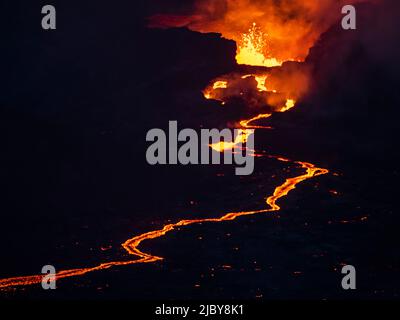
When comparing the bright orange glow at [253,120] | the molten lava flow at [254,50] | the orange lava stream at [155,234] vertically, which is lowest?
the orange lava stream at [155,234]

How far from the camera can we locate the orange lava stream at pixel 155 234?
1958 cm

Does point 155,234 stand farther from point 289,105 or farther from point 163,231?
point 289,105

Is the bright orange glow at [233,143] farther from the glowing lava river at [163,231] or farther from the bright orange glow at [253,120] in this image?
the bright orange glow at [253,120]

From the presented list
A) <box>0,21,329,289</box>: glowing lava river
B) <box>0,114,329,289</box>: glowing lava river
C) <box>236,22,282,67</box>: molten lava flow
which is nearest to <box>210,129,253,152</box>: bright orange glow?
<box>0,21,329,289</box>: glowing lava river

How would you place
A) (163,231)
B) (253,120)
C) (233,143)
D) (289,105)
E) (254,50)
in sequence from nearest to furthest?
1. (163,231)
2. (233,143)
3. (253,120)
4. (289,105)
5. (254,50)

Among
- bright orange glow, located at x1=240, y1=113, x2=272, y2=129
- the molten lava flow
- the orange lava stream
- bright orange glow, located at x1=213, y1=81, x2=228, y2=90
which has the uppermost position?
the molten lava flow

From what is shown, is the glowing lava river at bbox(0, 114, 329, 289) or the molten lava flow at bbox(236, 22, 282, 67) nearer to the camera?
the glowing lava river at bbox(0, 114, 329, 289)

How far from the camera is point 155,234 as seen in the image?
74.9 ft

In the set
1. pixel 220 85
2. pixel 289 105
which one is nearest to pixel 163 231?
pixel 289 105

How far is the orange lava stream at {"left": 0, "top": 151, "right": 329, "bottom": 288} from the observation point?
1958cm

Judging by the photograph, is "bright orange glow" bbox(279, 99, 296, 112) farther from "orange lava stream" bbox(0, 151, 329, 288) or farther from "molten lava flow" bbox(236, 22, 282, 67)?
"orange lava stream" bbox(0, 151, 329, 288)

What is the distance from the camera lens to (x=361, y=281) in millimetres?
19141

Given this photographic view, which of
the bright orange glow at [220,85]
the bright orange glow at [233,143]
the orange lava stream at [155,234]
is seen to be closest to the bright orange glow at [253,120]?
the bright orange glow at [233,143]

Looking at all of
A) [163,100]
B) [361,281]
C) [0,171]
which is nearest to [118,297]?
[361,281]
